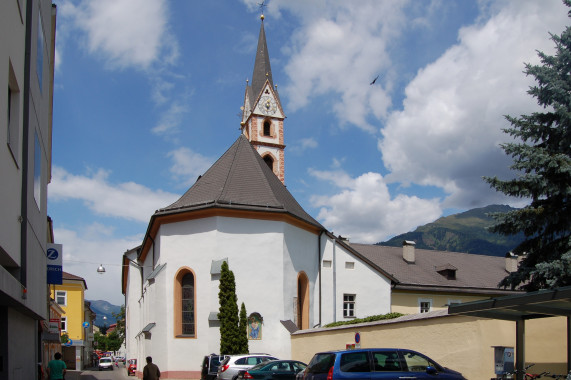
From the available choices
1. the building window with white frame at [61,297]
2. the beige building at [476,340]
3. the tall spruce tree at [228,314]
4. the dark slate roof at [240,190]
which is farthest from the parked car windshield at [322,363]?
the building window with white frame at [61,297]

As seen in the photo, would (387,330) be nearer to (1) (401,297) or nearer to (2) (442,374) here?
(2) (442,374)

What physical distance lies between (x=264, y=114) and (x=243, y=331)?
30.7 metres

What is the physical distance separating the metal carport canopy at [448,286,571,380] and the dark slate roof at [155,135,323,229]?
16.1m

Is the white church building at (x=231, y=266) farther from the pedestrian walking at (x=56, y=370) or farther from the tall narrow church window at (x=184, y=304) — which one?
the pedestrian walking at (x=56, y=370)

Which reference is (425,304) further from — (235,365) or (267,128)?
(267,128)

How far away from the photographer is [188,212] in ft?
91.8

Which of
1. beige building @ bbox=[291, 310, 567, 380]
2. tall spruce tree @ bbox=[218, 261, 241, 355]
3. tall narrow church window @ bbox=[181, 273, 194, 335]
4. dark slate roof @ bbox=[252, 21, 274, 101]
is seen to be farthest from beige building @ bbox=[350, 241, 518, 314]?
dark slate roof @ bbox=[252, 21, 274, 101]

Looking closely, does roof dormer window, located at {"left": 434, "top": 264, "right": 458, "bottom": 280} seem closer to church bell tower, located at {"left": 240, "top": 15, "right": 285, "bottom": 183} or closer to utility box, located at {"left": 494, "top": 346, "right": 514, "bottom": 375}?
church bell tower, located at {"left": 240, "top": 15, "right": 285, "bottom": 183}

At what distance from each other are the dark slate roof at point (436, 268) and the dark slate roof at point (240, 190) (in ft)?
29.4

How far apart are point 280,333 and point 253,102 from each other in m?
30.3

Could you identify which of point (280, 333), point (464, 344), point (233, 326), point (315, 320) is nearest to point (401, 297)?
point (315, 320)

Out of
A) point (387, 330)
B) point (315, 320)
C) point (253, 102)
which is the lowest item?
point (315, 320)

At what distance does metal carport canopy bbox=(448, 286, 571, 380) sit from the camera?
1021 centimetres

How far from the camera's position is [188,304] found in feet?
91.0
